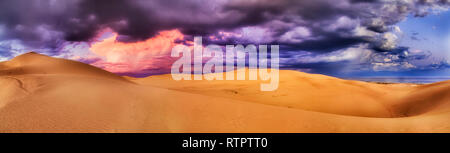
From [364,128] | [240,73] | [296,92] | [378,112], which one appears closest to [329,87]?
[296,92]

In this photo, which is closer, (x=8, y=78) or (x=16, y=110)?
(x=16, y=110)

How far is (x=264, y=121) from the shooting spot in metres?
5.99

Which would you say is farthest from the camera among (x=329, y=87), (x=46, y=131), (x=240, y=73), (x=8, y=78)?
(x=240, y=73)

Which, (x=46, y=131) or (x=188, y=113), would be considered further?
(x=188, y=113)

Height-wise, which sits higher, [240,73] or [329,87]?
[240,73]

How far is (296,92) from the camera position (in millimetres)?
14648

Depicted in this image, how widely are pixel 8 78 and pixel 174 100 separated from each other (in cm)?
523

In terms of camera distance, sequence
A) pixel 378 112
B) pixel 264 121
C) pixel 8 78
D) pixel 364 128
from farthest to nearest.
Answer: pixel 378 112, pixel 8 78, pixel 264 121, pixel 364 128
